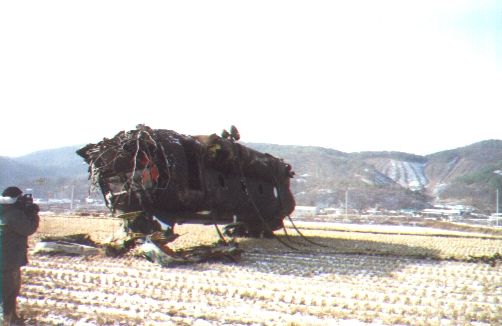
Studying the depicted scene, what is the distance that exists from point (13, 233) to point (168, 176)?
18.3 ft

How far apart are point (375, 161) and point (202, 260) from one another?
15598 centimetres

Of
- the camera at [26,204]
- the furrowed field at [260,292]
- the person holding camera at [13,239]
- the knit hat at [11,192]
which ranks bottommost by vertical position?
the furrowed field at [260,292]

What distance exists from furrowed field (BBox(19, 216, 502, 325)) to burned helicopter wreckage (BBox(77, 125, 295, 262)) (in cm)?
157

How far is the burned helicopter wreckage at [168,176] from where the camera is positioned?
10914 millimetres

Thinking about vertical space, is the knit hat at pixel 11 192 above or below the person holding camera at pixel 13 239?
above

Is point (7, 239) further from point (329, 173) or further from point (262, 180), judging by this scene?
point (329, 173)

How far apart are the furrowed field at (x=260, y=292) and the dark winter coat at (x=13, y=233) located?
0.67 meters

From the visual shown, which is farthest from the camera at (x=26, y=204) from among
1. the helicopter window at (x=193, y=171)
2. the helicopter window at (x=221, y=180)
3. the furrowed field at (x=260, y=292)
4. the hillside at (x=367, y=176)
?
the hillside at (x=367, y=176)

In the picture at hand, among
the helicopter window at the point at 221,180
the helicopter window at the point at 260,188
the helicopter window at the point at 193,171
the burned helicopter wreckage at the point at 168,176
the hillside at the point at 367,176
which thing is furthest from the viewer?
the hillside at the point at 367,176

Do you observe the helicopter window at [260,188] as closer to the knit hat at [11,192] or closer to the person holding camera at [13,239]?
the person holding camera at [13,239]

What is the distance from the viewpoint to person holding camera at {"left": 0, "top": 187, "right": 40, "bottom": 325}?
5117mm

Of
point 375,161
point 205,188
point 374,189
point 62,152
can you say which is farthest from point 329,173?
point 205,188

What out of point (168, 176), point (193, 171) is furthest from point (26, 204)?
point (193, 171)

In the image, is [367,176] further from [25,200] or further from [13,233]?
[13,233]
